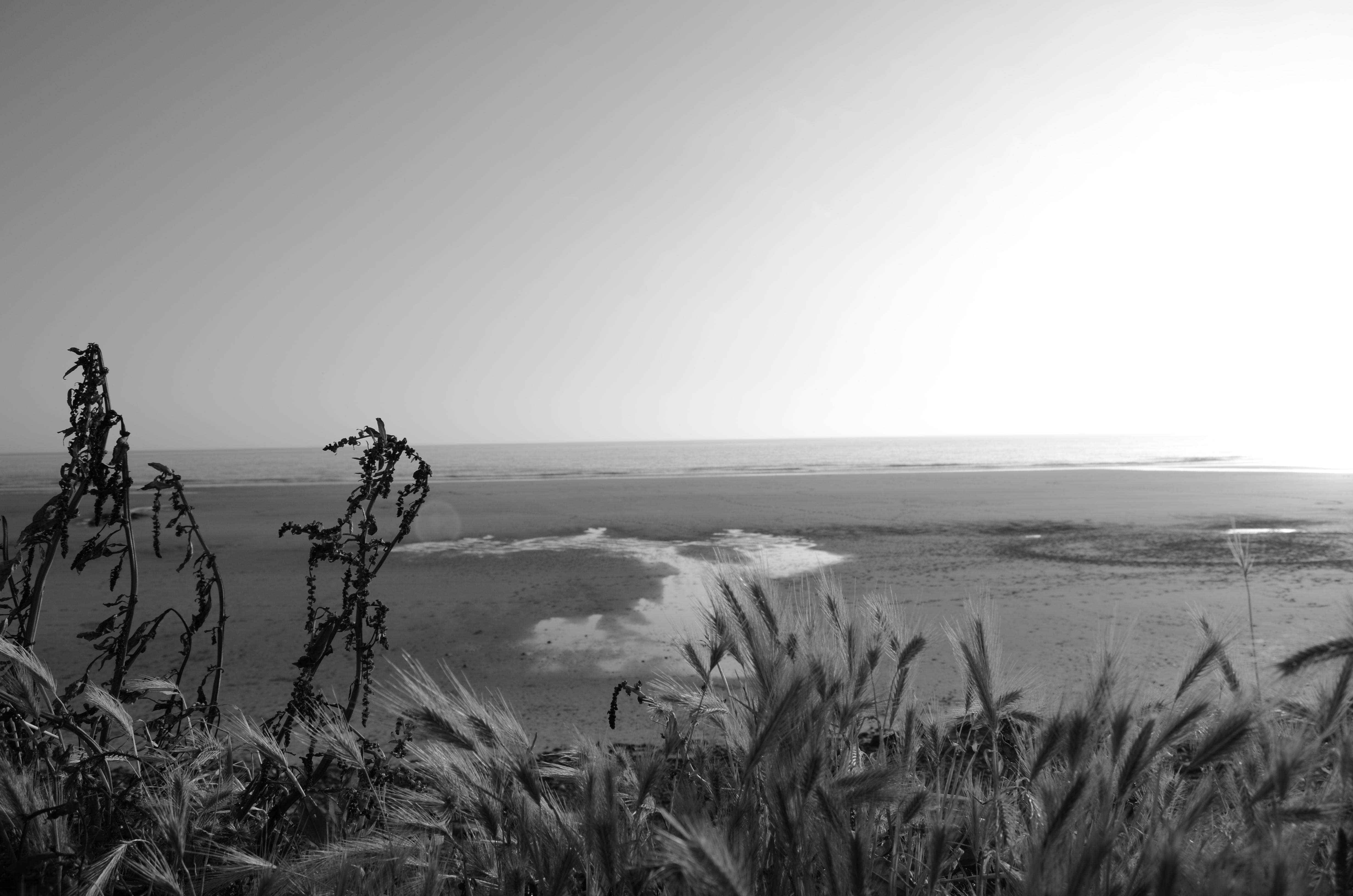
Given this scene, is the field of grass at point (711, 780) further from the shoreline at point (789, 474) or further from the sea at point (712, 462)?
the shoreline at point (789, 474)

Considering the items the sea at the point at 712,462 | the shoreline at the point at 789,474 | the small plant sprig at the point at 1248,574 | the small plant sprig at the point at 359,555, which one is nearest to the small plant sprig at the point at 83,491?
the small plant sprig at the point at 359,555

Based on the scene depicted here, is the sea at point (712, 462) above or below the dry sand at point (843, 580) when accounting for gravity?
above

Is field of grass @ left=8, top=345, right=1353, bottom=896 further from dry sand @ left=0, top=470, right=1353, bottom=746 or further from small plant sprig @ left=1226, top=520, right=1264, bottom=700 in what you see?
dry sand @ left=0, top=470, right=1353, bottom=746

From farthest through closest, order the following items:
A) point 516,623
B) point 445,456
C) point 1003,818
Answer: point 445,456, point 516,623, point 1003,818

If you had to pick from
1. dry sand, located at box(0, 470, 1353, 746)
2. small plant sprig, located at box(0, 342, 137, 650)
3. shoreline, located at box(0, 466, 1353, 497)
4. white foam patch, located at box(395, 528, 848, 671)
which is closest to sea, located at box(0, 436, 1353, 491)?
shoreline, located at box(0, 466, 1353, 497)

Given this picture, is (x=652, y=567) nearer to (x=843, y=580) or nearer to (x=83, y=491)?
(x=843, y=580)

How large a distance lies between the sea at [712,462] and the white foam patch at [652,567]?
246 inches

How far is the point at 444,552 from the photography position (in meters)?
11.4

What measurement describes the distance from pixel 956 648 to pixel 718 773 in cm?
78

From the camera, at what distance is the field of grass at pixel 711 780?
4.34 ft

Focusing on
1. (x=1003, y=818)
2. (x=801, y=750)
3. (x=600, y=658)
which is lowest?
(x=600, y=658)

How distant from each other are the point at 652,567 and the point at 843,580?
9.29 feet

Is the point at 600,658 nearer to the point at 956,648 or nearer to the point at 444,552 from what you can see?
the point at 956,648

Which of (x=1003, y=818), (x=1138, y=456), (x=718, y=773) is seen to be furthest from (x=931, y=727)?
(x=1138, y=456)
